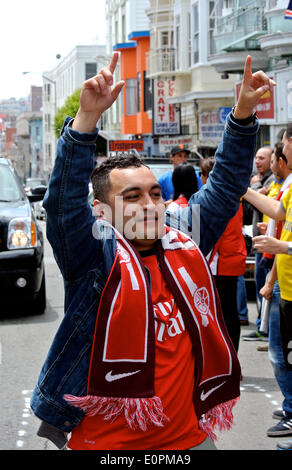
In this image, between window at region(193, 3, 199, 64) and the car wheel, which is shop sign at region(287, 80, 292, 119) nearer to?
the car wheel

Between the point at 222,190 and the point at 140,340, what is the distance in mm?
644

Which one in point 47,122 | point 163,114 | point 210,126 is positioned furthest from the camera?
point 47,122

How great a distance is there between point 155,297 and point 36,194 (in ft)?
26.8

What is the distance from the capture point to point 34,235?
9820 mm

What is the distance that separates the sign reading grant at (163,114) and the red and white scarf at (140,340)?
1269 inches

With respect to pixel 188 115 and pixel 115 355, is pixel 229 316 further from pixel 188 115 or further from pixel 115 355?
pixel 188 115

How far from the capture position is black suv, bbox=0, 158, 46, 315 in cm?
952

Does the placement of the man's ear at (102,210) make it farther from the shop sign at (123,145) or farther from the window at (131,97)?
the window at (131,97)

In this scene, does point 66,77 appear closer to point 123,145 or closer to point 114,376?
point 123,145

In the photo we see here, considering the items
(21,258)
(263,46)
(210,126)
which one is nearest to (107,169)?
(21,258)

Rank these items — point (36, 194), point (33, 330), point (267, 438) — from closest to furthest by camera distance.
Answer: point (267, 438)
point (33, 330)
point (36, 194)

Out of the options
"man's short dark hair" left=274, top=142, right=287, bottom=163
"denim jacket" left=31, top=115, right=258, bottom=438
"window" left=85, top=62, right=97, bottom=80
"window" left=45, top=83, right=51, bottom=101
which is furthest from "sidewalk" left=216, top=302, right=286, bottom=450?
"window" left=45, top=83, right=51, bottom=101

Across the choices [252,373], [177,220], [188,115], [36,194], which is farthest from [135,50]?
[177,220]

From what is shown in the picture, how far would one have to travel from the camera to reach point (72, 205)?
2445 millimetres
